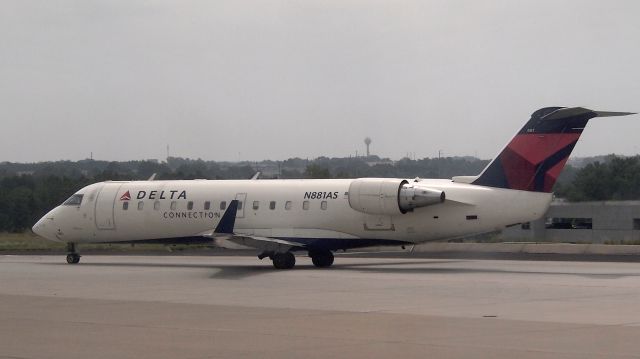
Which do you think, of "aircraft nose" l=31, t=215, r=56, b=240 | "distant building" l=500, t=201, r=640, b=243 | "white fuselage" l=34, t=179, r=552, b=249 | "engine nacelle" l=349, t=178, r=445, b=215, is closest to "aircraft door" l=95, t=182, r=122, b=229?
"white fuselage" l=34, t=179, r=552, b=249

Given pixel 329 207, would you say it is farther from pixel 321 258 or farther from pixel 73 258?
pixel 73 258

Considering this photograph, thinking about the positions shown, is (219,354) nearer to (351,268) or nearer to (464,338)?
(464,338)

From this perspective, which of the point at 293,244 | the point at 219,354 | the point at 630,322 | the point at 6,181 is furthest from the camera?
the point at 6,181

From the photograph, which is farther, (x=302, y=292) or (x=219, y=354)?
(x=302, y=292)

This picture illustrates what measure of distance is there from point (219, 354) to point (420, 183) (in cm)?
1976

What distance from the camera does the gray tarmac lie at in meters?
14.7

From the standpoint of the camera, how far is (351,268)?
34.1 metres

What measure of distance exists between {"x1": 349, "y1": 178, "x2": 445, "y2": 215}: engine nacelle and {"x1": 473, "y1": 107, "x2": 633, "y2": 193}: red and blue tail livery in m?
2.32

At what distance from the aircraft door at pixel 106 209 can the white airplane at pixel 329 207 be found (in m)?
0.04

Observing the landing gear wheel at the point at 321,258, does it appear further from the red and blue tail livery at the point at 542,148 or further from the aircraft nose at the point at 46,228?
the aircraft nose at the point at 46,228


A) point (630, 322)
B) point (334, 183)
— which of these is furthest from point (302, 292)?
point (334, 183)

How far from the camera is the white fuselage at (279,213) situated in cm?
3212

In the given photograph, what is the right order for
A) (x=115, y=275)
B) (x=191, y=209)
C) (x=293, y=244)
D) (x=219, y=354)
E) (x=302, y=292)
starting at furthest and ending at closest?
1. (x=191, y=209)
2. (x=293, y=244)
3. (x=115, y=275)
4. (x=302, y=292)
5. (x=219, y=354)

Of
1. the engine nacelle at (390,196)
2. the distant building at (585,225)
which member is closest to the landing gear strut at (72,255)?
the engine nacelle at (390,196)
